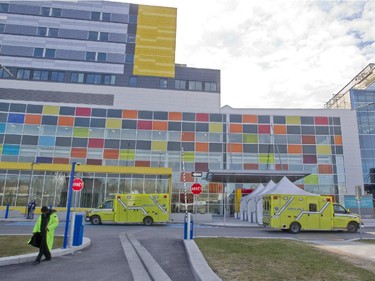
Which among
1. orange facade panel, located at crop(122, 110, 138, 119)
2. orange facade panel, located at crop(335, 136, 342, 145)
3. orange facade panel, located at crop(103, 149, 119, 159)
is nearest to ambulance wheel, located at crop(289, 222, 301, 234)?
orange facade panel, located at crop(103, 149, 119, 159)

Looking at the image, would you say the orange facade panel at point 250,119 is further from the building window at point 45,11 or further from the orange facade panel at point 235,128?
the building window at point 45,11

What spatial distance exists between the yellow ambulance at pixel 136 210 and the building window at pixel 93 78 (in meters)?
29.5

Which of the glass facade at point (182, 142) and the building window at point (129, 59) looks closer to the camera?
the glass facade at point (182, 142)

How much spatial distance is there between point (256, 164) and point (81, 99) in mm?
27551

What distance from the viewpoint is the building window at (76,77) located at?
49.4 meters

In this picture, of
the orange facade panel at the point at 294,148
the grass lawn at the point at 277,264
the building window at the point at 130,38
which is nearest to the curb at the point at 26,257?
the grass lawn at the point at 277,264

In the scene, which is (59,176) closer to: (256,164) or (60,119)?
(60,119)

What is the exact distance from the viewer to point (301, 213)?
805 inches

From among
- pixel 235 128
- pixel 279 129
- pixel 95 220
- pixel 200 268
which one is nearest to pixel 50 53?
pixel 235 128

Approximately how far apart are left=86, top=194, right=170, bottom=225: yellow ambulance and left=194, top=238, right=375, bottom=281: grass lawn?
13.8 metres

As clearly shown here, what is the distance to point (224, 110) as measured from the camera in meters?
47.0

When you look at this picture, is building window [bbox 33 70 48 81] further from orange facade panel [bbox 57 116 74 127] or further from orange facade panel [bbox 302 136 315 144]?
orange facade panel [bbox 302 136 315 144]

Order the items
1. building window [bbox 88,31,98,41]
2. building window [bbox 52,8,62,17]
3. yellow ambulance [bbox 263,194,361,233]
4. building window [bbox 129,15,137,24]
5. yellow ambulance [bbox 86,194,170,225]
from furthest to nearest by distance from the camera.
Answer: building window [bbox 129,15,137,24]
building window [bbox 52,8,62,17]
building window [bbox 88,31,98,41]
yellow ambulance [bbox 86,194,170,225]
yellow ambulance [bbox 263,194,361,233]

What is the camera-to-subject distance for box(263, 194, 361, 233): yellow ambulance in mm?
20281
